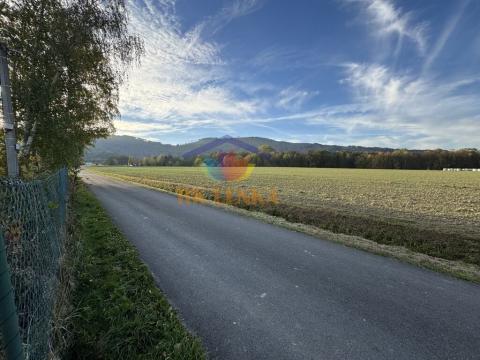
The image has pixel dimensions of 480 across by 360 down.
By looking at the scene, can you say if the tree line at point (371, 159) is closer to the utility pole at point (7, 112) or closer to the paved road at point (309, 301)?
the paved road at point (309, 301)

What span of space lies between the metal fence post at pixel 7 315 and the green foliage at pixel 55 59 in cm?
616

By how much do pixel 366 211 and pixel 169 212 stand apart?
1023 cm

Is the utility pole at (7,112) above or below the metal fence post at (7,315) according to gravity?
above

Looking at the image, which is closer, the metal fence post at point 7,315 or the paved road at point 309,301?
the metal fence post at point 7,315

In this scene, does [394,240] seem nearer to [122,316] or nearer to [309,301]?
[309,301]

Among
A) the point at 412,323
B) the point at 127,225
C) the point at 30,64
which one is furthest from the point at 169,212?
the point at 412,323

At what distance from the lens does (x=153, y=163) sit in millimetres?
121938

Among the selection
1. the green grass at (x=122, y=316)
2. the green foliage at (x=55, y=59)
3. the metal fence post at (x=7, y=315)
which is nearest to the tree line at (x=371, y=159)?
the green foliage at (x=55, y=59)

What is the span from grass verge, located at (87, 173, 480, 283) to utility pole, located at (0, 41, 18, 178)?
793 centimetres

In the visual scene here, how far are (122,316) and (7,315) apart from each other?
7.92ft

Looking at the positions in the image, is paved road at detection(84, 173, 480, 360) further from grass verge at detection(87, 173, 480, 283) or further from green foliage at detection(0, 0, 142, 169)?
green foliage at detection(0, 0, 142, 169)

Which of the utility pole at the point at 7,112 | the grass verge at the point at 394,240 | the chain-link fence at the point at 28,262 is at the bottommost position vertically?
the grass verge at the point at 394,240

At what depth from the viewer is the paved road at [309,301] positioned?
319cm

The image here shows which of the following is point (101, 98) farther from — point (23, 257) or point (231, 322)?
point (231, 322)
